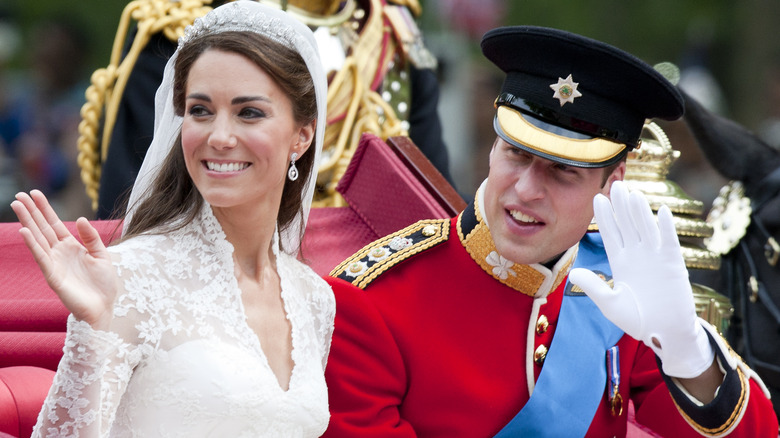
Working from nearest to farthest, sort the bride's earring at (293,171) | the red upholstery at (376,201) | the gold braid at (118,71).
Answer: the bride's earring at (293,171), the red upholstery at (376,201), the gold braid at (118,71)

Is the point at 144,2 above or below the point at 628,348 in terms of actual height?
above

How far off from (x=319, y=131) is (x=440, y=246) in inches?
18.4

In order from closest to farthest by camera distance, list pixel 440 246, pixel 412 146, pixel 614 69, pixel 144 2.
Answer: pixel 614 69 → pixel 440 246 → pixel 412 146 → pixel 144 2

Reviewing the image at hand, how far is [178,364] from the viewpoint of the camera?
2.11 meters

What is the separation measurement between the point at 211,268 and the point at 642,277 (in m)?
0.89

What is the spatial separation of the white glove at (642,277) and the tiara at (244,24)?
2.40 ft

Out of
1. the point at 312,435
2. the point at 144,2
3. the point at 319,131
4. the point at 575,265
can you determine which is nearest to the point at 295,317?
the point at 312,435

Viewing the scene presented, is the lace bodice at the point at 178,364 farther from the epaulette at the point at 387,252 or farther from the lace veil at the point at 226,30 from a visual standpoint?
the epaulette at the point at 387,252

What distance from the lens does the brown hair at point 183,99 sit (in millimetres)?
2307

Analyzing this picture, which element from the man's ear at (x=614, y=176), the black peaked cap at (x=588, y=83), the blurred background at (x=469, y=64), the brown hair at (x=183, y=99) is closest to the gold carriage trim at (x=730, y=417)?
the man's ear at (x=614, y=176)

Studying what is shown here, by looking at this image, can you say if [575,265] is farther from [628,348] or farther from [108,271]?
[108,271]

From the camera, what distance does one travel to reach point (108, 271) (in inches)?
77.4

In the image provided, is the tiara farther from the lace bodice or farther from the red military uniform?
the red military uniform

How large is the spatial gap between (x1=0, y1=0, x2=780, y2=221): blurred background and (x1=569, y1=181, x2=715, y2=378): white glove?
3.16m
